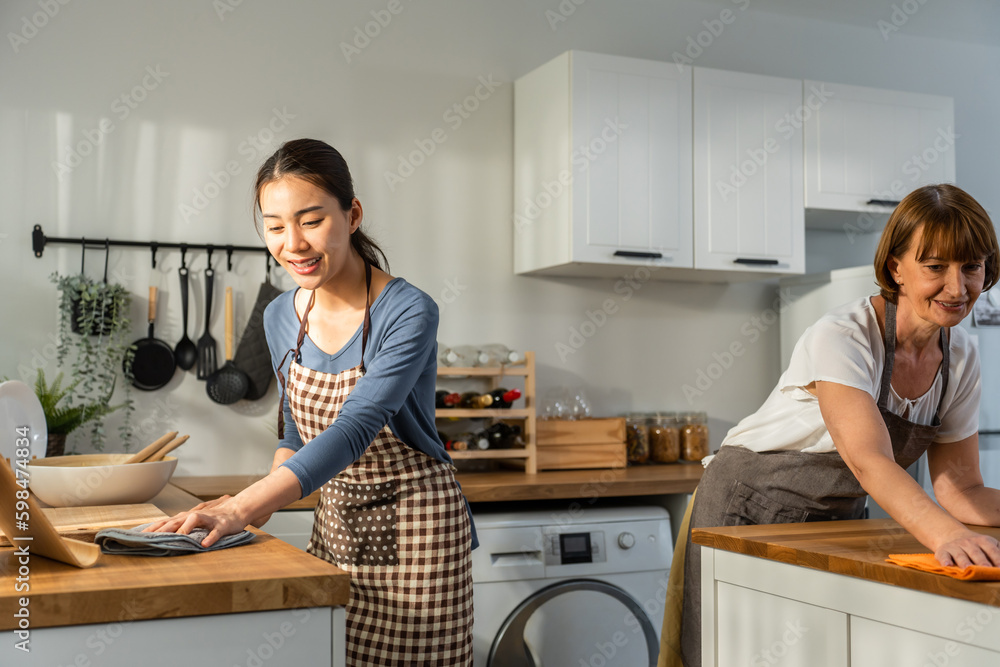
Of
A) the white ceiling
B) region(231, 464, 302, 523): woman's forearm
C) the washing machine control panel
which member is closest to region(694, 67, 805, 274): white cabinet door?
the white ceiling

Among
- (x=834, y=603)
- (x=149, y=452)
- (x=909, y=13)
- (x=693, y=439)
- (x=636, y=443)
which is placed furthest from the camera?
(x=909, y=13)

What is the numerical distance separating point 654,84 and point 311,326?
1799mm

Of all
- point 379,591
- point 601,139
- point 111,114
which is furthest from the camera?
point 601,139

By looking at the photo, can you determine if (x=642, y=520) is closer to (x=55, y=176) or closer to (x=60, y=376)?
(x=60, y=376)

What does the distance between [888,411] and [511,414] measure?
1.36m

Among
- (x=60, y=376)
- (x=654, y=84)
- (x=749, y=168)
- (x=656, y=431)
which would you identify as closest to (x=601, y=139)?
(x=654, y=84)

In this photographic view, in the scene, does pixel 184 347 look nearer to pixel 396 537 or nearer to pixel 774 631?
pixel 396 537

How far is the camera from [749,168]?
2982mm

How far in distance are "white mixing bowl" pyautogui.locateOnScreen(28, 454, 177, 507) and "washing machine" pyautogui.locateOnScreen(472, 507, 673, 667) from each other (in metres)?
1.02

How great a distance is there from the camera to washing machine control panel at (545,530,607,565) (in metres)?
2.38

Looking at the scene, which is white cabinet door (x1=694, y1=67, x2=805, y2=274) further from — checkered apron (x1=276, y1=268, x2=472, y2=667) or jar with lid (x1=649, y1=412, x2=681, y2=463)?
checkered apron (x1=276, y1=268, x2=472, y2=667)

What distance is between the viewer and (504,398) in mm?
2689

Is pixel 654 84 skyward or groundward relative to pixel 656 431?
skyward

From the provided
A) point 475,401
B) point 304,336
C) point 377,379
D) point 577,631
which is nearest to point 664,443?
point 475,401
